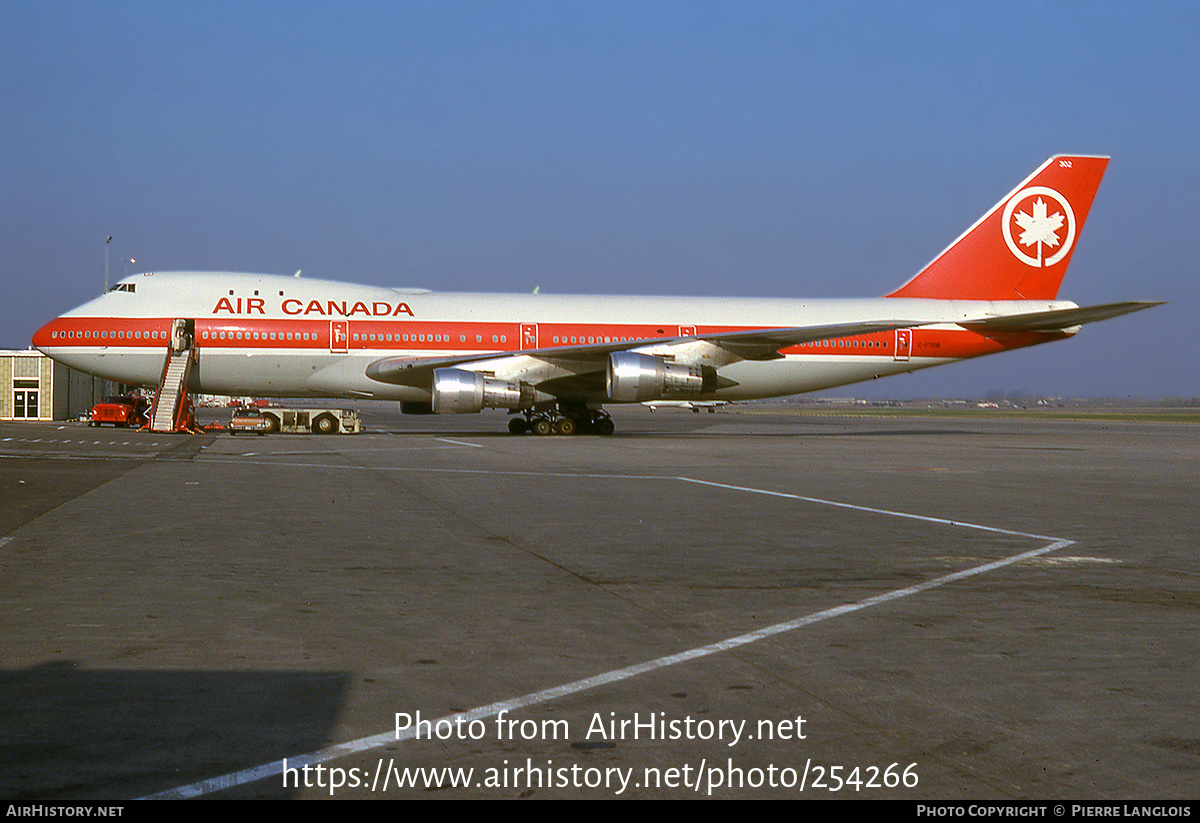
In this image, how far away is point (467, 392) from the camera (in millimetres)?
26203

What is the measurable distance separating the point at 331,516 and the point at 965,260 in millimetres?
27493

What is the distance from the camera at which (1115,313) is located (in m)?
28.9

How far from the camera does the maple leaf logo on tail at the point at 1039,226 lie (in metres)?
32.6

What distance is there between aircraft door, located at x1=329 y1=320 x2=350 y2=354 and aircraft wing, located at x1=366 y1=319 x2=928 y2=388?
91cm

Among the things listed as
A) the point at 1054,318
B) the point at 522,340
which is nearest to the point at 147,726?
the point at 522,340

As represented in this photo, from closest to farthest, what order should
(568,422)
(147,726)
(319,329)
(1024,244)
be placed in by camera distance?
(147,726)
(319,329)
(568,422)
(1024,244)

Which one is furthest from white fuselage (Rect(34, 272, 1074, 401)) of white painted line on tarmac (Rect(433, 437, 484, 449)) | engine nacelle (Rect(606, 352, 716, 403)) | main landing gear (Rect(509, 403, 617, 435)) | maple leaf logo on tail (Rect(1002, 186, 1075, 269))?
maple leaf logo on tail (Rect(1002, 186, 1075, 269))

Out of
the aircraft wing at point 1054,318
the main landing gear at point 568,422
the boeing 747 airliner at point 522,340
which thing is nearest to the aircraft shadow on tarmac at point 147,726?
the boeing 747 airliner at point 522,340

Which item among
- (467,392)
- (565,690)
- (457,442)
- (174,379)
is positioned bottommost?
(565,690)

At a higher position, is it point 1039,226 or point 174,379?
point 1039,226

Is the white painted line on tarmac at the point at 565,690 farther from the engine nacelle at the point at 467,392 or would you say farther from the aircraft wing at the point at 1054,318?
the aircraft wing at the point at 1054,318

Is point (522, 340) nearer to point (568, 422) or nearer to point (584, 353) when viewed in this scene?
point (568, 422)

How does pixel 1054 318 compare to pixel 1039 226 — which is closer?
pixel 1054 318

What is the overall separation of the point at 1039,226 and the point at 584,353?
15.9 meters
